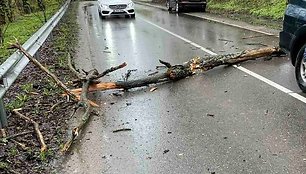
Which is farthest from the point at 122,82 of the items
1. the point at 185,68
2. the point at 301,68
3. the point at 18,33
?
the point at 18,33

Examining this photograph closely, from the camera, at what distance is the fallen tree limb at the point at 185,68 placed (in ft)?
25.4

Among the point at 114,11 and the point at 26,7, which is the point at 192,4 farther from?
the point at 26,7

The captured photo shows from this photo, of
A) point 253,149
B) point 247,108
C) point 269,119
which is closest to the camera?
point 253,149

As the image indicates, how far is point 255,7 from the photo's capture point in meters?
22.5

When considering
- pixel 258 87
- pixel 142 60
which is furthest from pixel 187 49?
pixel 258 87

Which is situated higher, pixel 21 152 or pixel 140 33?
pixel 21 152

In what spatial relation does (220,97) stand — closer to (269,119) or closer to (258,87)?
(258,87)

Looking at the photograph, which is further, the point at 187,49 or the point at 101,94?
the point at 187,49

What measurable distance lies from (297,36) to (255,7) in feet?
52.7

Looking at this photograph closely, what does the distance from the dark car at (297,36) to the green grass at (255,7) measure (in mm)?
11331

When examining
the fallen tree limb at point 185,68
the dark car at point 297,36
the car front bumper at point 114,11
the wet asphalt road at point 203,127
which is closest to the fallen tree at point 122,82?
the fallen tree limb at point 185,68

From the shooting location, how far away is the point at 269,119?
5.80 m

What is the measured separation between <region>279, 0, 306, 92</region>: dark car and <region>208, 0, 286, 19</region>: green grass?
11331mm

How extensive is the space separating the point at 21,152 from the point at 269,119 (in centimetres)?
325
